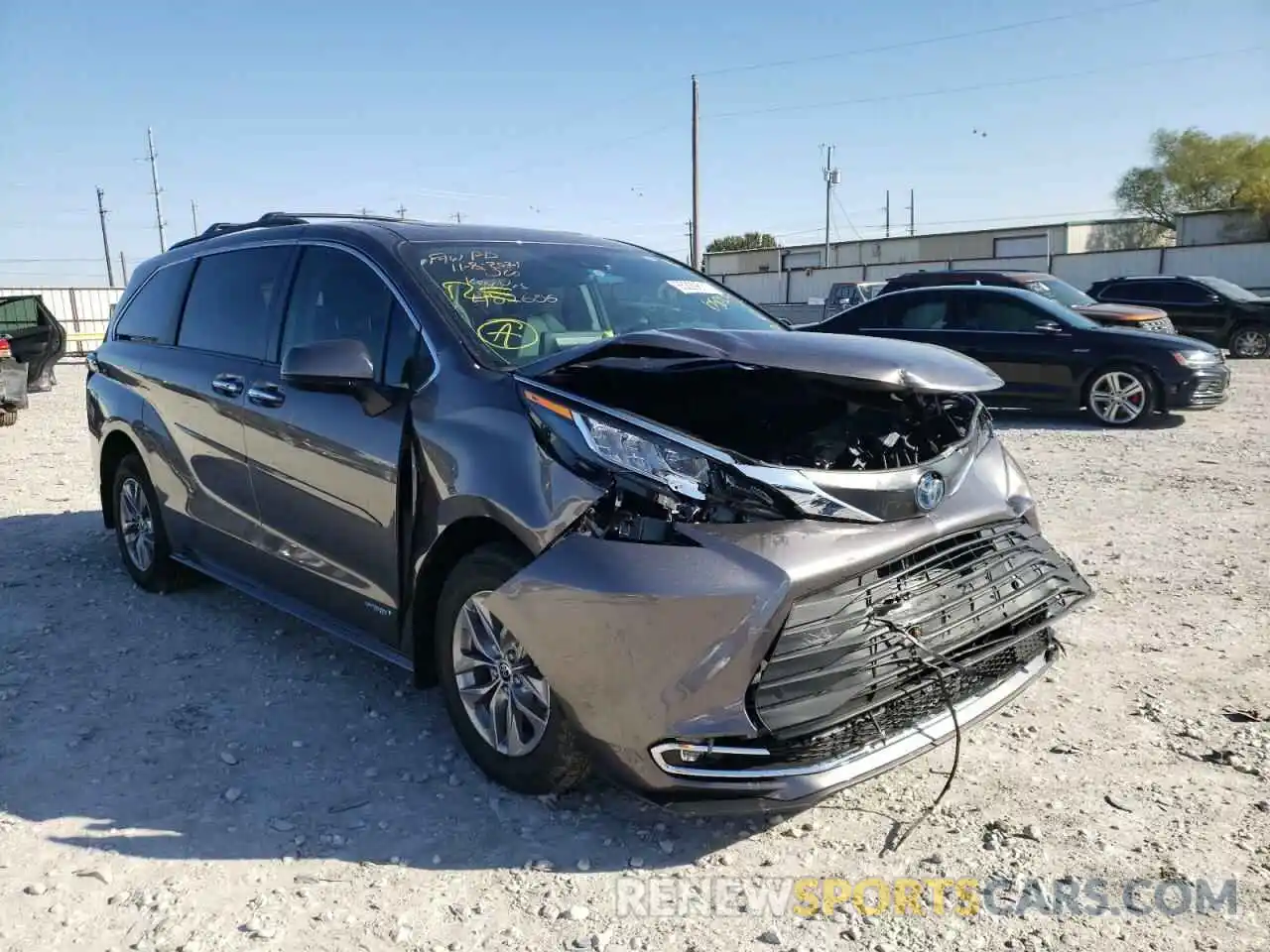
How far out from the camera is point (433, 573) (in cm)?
339

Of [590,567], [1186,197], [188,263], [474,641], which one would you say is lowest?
[474,641]

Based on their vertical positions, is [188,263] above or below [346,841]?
above

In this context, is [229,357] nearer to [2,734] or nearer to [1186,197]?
[2,734]

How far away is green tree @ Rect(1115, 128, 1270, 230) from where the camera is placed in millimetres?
62781

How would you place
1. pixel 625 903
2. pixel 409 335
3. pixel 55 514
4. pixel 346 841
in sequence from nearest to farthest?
pixel 625 903
pixel 346 841
pixel 409 335
pixel 55 514

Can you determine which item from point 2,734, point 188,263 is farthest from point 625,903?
point 188,263

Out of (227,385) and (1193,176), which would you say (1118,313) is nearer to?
(227,385)

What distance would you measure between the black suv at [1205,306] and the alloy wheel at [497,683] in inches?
744

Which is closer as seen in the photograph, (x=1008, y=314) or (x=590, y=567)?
(x=590, y=567)

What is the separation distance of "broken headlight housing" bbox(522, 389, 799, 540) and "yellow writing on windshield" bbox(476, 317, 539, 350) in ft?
2.30

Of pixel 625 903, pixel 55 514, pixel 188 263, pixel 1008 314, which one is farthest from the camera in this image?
pixel 1008 314

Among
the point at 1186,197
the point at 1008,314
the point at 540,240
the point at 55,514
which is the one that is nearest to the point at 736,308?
the point at 540,240

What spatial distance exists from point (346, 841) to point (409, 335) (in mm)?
1706

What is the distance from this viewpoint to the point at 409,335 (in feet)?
11.7
